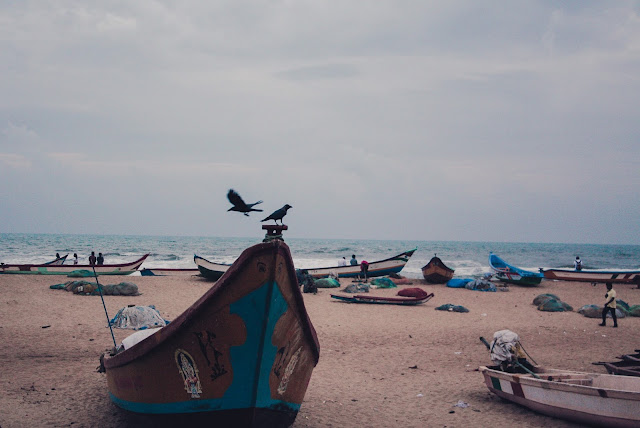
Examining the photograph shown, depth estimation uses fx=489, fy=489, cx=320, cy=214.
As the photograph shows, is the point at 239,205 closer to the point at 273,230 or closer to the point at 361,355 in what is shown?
the point at 273,230

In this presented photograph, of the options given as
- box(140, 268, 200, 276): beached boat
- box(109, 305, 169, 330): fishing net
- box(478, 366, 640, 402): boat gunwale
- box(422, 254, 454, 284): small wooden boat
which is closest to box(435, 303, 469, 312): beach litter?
box(478, 366, 640, 402): boat gunwale

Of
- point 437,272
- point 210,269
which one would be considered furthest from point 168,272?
point 437,272

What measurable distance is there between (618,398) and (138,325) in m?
8.96

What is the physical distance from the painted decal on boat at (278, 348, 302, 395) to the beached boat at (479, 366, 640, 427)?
11.4ft

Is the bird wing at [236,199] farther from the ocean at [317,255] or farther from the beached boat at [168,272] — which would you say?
the ocean at [317,255]

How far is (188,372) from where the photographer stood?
4.84m

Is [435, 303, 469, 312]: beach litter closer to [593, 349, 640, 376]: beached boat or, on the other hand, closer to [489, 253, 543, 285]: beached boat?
[593, 349, 640, 376]: beached boat

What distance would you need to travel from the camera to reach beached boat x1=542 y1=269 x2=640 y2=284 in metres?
27.6

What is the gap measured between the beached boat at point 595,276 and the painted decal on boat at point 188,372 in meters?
28.8

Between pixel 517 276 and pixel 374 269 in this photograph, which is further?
pixel 374 269

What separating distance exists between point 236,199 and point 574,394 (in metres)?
5.01

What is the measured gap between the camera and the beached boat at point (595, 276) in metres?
27.6

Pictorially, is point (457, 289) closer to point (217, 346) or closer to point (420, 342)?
point (420, 342)

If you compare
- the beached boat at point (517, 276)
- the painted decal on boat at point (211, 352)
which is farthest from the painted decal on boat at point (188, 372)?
the beached boat at point (517, 276)
